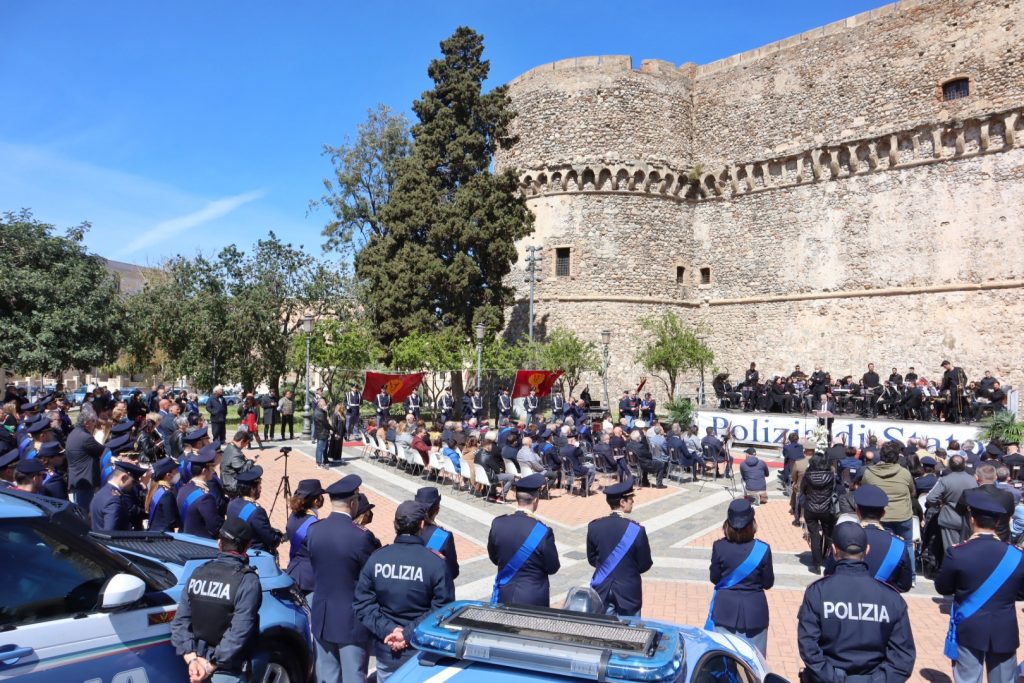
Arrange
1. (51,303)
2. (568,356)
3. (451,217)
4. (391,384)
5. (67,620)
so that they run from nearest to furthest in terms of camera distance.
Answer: (67,620), (391,384), (51,303), (451,217), (568,356)

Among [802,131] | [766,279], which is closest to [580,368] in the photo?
[766,279]

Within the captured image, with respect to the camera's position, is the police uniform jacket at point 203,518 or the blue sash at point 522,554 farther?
the police uniform jacket at point 203,518

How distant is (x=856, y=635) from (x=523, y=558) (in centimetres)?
206

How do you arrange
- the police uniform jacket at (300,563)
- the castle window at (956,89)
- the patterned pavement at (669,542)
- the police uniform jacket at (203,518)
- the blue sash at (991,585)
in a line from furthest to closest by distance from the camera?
the castle window at (956,89) < the patterned pavement at (669,542) < the police uniform jacket at (203,518) < the police uniform jacket at (300,563) < the blue sash at (991,585)

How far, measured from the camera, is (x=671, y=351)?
94.1ft

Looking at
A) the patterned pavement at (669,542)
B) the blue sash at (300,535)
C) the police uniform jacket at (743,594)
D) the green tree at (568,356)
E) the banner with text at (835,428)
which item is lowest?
the patterned pavement at (669,542)

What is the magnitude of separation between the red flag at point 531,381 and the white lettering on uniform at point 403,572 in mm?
Answer: 17463

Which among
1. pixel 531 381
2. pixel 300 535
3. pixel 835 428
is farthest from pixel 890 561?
pixel 531 381

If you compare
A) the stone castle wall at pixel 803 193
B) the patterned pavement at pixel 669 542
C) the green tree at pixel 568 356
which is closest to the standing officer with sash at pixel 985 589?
the patterned pavement at pixel 669 542

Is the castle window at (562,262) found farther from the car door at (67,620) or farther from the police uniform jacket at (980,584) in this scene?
the car door at (67,620)

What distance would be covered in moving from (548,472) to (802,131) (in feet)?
73.5

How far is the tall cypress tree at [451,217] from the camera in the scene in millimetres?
26797

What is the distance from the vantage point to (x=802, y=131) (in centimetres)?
2928

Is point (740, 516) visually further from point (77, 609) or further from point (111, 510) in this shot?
point (111, 510)
